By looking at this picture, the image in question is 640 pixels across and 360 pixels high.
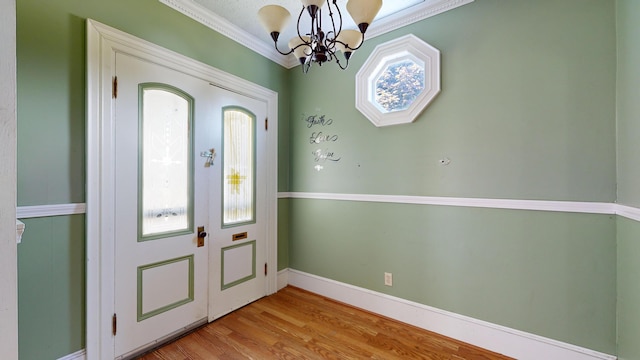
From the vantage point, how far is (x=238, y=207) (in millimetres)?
2500

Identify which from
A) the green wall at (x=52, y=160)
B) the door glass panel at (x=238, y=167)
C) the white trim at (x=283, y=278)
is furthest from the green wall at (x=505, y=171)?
the green wall at (x=52, y=160)

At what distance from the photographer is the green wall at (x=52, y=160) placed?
140 centimetres

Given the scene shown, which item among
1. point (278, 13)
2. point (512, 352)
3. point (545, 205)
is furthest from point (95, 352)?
point (545, 205)

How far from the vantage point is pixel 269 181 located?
2762mm

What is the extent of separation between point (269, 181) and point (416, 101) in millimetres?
1673

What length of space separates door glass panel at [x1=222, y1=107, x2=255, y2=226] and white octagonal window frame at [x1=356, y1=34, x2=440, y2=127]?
45.6 inches

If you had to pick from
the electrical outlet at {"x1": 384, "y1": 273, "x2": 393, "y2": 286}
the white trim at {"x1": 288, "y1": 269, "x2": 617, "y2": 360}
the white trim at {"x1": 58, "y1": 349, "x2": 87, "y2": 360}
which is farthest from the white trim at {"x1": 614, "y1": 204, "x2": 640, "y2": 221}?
the white trim at {"x1": 58, "y1": 349, "x2": 87, "y2": 360}

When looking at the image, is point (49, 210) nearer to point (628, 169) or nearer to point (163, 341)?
point (163, 341)

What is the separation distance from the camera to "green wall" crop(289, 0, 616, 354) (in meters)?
1.58

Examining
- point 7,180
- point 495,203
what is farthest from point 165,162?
point 495,203

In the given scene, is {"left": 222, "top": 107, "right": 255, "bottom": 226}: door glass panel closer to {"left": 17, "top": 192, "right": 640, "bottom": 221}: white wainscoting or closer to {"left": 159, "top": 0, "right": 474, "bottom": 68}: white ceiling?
{"left": 159, "top": 0, "right": 474, "bottom": 68}: white ceiling

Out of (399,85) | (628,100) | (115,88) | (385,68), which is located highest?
(385,68)

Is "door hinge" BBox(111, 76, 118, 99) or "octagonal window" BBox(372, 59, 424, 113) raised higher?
"octagonal window" BBox(372, 59, 424, 113)

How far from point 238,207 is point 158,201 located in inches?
28.9
